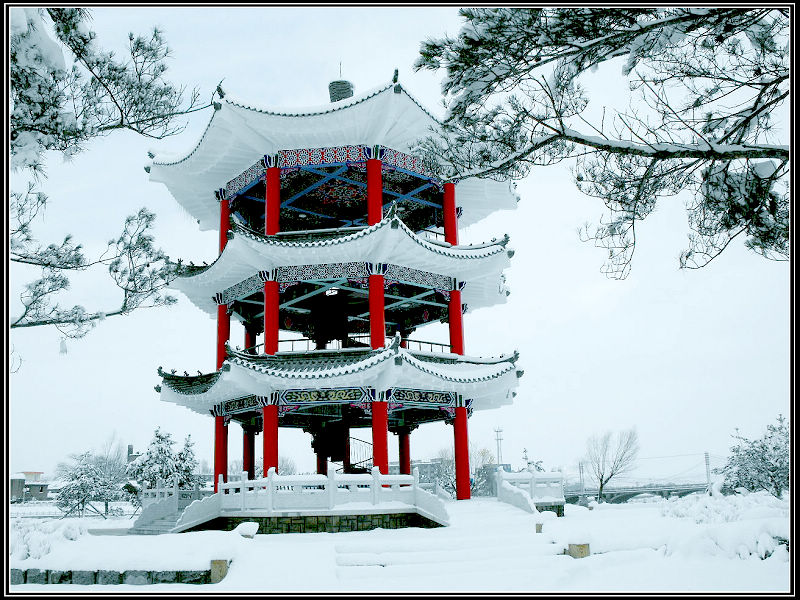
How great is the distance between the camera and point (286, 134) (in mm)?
16859

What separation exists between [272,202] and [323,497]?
7936 millimetres

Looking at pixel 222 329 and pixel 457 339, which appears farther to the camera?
pixel 222 329

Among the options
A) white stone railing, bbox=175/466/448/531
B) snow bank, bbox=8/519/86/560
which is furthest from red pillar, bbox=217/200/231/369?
snow bank, bbox=8/519/86/560

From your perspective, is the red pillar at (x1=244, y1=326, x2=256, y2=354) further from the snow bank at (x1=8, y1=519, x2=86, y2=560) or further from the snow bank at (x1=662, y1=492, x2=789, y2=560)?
the snow bank at (x1=662, y1=492, x2=789, y2=560)

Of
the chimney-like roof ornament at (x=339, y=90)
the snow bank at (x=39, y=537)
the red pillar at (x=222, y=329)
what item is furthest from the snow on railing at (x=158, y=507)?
the chimney-like roof ornament at (x=339, y=90)

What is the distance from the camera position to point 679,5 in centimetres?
608

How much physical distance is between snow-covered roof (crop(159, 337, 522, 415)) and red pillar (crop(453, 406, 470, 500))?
617 mm

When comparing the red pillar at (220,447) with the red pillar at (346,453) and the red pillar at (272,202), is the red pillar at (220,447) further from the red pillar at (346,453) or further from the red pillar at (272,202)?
the red pillar at (272,202)

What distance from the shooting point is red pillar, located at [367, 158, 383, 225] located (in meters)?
17.1

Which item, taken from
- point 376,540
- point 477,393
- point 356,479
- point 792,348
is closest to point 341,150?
point 477,393

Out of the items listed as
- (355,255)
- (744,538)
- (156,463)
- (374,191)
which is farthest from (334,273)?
(156,463)

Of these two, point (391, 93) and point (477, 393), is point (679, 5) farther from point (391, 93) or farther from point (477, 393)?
point (477, 393)

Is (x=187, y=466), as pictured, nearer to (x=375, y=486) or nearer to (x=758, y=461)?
(x=375, y=486)

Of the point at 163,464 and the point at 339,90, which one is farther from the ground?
the point at 339,90
